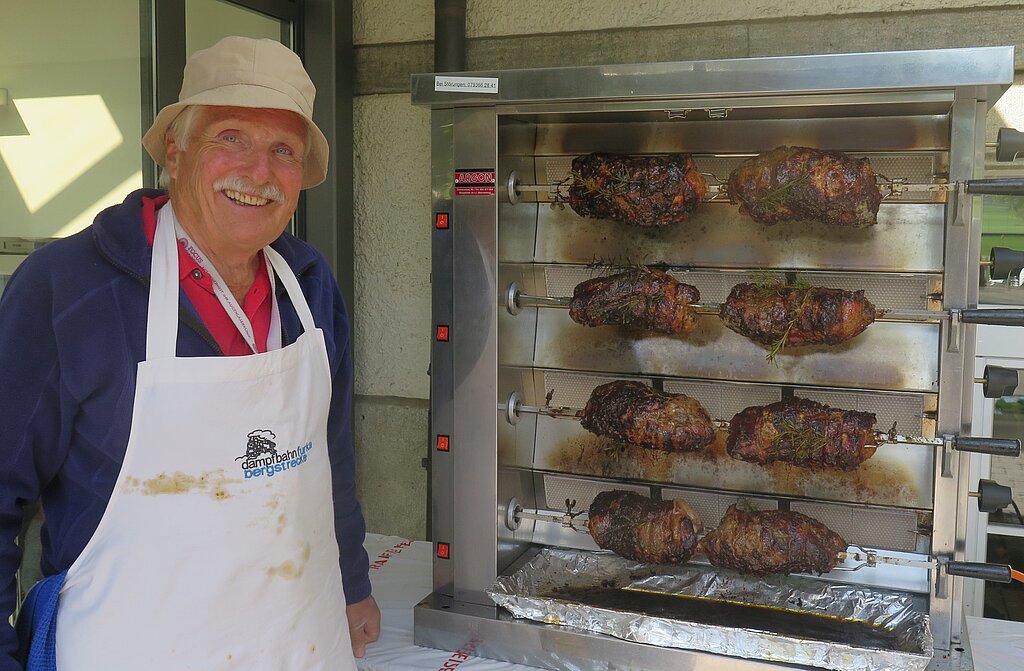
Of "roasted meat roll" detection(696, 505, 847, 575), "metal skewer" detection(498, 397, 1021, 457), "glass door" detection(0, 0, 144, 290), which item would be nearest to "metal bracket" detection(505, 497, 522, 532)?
"metal skewer" detection(498, 397, 1021, 457)

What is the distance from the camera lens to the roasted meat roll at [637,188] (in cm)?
214

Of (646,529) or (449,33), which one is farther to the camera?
(449,33)

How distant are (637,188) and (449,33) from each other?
132 centimetres

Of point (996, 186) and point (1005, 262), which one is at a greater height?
point (996, 186)

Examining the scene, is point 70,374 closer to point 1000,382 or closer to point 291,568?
point 291,568

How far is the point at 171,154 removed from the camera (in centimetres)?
158

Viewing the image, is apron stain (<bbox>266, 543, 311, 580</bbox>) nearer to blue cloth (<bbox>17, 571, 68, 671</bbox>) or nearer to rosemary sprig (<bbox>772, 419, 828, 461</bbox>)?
blue cloth (<bbox>17, 571, 68, 671</bbox>)

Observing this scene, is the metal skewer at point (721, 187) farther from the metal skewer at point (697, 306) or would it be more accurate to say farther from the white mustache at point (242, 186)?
the white mustache at point (242, 186)

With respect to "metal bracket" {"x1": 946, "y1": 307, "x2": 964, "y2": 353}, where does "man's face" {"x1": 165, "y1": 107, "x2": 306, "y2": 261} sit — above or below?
above

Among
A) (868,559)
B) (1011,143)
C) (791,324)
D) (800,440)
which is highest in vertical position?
(1011,143)

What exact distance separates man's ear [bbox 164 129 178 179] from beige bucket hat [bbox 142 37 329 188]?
2 centimetres

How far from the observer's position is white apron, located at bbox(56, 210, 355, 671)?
1373 millimetres

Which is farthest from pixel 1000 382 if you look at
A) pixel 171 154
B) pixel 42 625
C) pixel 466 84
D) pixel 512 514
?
pixel 42 625

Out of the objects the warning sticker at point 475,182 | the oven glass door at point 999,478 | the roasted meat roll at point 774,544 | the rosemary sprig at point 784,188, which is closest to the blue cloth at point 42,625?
the warning sticker at point 475,182
